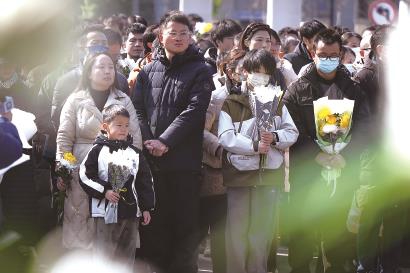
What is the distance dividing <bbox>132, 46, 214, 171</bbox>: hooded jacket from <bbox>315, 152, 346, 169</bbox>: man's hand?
0.97 m

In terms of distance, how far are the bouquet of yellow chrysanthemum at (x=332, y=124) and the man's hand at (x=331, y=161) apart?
25mm

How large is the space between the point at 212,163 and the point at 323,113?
99 centimetres

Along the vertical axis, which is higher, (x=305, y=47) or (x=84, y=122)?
(x=305, y=47)

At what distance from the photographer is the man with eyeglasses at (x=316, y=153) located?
8.80 meters

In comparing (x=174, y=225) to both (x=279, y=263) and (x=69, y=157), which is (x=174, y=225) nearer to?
(x=69, y=157)

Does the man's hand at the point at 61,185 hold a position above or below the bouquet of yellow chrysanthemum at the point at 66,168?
below

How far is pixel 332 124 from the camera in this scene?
28.3 ft

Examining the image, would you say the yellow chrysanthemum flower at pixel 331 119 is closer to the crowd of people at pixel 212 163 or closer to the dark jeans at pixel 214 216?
the crowd of people at pixel 212 163

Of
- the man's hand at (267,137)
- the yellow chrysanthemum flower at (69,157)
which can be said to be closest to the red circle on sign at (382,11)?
the man's hand at (267,137)

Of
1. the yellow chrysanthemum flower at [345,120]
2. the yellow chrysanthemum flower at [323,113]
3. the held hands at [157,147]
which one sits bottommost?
the held hands at [157,147]

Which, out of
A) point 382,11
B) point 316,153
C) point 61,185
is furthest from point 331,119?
point 382,11

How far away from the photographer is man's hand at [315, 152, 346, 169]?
8.72 meters

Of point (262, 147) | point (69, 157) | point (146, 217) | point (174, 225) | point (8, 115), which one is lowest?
point (174, 225)

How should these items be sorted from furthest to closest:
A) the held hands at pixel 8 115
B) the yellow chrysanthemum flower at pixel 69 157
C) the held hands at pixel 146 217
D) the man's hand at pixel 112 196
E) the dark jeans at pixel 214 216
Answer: the dark jeans at pixel 214 216
the yellow chrysanthemum flower at pixel 69 157
the held hands at pixel 146 217
the man's hand at pixel 112 196
the held hands at pixel 8 115
